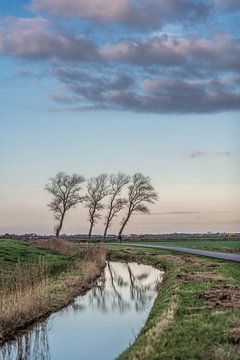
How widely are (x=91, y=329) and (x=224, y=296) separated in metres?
4.81

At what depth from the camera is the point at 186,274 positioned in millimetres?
29156

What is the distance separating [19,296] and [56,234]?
3188 inches

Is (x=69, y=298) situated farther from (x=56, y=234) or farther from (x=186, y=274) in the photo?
(x=56, y=234)

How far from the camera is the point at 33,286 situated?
23.6 meters

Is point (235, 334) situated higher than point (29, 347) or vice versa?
point (235, 334)

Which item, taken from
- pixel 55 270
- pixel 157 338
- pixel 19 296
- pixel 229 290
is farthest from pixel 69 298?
pixel 157 338

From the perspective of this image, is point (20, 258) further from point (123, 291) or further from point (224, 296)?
point (224, 296)

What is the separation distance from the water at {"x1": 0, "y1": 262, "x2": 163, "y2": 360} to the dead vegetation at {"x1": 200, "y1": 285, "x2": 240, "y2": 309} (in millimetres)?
2598

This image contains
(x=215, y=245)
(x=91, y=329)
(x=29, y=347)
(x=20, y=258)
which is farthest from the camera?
(x=215, y=245)

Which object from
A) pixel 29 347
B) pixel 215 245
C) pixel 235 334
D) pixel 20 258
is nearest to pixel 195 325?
pixel 235 334

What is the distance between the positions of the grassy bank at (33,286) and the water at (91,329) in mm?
454

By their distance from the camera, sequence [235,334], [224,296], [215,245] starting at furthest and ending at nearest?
[215,245] → [224,296] → [235,334]

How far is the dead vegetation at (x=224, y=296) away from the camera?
56.5 feet

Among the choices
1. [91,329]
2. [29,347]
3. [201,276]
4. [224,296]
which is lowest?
[29,347]
